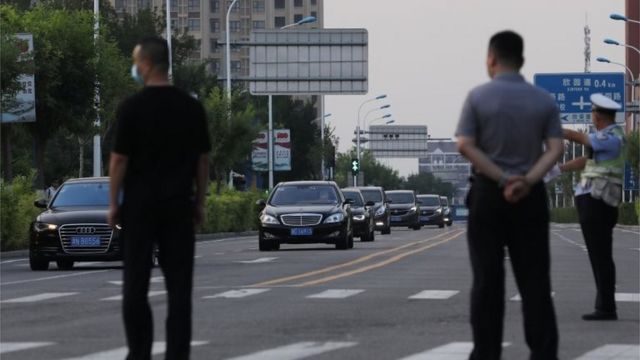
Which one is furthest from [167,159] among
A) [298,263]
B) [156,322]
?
[298,263]

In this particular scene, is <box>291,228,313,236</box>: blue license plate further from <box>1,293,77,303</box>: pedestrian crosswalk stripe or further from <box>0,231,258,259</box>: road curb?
<box>1,293,77,303</box>: pedestrian crosswalk stripe

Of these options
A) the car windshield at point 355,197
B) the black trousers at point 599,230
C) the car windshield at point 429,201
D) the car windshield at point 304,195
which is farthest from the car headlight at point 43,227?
the car windshield at point 429,201

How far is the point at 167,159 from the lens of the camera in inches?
377

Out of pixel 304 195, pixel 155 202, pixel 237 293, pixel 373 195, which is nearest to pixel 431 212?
pixel 373 195

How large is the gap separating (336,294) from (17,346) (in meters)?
6.72

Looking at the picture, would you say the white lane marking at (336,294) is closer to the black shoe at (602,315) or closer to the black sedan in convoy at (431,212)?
the black shoe at (602,315)

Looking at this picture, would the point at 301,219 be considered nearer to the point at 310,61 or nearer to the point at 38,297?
the point at 38,297

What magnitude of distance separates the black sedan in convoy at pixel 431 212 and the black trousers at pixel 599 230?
7321cm

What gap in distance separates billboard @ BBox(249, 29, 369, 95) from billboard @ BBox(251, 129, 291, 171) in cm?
2664

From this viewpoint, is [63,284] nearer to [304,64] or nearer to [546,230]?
[546,230]

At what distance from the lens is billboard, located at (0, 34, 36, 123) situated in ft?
143

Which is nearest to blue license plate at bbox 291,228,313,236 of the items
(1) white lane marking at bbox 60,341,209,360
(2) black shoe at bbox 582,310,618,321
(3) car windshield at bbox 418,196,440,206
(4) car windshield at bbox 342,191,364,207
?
(4) car windshield at bbox 342,191,364,207

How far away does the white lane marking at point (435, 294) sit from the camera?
18.9m

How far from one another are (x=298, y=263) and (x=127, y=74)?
83.7 feet
